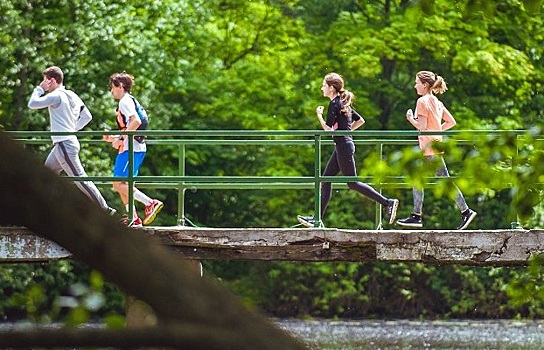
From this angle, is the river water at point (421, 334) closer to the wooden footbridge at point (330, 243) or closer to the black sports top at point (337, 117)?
the black sports top at point (337, 117)

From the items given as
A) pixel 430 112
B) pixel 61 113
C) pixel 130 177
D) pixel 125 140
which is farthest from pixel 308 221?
pixel 61 113

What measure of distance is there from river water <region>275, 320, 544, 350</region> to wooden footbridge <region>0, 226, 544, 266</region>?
780 cm

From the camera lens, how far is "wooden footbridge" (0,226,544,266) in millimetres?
11836

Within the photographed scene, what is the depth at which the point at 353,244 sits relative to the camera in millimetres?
11961

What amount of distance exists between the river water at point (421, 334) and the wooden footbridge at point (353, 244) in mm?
7801

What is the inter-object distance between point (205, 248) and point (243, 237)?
33 centimetres

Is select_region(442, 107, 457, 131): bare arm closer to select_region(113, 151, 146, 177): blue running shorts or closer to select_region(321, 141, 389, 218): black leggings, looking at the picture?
select_region(321, 141, 389, 218): black leggings

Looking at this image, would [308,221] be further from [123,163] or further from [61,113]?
[61,113]

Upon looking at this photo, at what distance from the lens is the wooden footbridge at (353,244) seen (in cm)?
Result: 1184

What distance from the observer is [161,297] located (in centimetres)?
172

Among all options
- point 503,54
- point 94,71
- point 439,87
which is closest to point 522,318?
point 503,54

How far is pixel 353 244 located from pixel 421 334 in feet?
40.4

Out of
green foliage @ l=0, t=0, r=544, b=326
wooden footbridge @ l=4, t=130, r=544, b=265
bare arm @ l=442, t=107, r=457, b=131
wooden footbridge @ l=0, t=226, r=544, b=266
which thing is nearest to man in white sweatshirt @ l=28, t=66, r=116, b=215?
wooden footbridge @ l=4, t=130, r=544, b=265

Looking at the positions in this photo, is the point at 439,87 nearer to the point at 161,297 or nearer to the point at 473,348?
the point at 473,348
